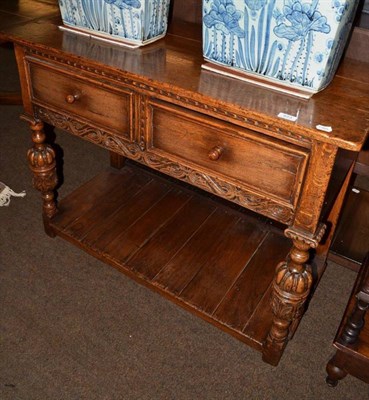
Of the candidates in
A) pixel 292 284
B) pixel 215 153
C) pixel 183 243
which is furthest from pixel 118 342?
pixel 215 153

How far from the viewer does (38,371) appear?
1.39m

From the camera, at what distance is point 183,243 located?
1727mm

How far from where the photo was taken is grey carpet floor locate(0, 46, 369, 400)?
137 cm

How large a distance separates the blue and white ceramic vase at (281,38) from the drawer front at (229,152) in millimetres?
145

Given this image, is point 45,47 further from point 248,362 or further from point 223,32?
point 248,362

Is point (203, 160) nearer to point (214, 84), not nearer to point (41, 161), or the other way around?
point (214, 84)

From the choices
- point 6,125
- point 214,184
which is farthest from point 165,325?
Result: point 6,125

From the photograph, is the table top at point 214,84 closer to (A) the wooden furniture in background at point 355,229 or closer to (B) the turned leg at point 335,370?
(A) the wooden furniture in background at point 355,229

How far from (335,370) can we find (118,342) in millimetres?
671

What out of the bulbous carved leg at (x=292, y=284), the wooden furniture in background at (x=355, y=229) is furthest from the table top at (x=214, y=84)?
the wooden furniture in background at (x=355, y=229)

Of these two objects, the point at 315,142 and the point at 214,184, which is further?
the point at 214,184

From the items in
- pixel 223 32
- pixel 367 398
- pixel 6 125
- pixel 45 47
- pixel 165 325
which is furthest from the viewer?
pixel 6 125

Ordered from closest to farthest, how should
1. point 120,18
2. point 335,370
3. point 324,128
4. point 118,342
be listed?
1. point 324,128
2. point 120,18
3. point 335,370
4. point 118,342

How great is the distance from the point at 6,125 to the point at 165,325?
1.64 meters
